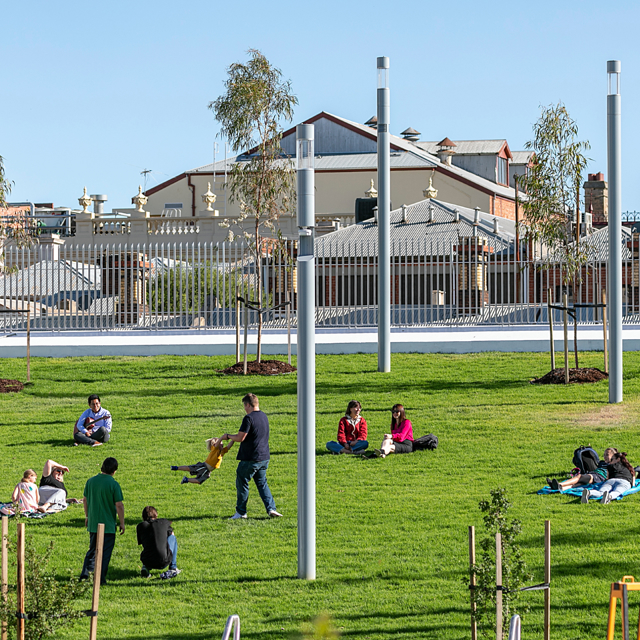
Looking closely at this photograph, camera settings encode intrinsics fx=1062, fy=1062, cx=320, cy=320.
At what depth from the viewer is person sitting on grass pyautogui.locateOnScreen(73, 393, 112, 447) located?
15.6m

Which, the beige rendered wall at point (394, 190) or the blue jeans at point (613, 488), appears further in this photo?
the beige rendered wall at point (394, 190)

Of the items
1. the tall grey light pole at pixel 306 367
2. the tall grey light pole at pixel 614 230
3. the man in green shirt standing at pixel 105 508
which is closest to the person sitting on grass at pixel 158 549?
the man in green shirt standing at pixel 105 508

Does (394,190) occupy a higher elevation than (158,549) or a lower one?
higher

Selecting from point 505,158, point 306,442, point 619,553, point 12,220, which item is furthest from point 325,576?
point 505,158

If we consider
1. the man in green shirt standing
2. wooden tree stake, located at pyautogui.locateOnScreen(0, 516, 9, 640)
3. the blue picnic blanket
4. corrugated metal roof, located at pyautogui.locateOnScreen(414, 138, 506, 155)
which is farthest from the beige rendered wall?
wooden tree stake, located at pyautogui.locateOnScreen(0, 516, 9, 640)

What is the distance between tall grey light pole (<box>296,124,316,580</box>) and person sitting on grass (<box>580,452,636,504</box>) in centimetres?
387

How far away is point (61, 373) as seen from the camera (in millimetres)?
22109

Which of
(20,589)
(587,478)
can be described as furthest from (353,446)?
(20,589)

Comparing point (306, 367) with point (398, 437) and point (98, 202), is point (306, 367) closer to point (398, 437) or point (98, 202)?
point (398, 437)

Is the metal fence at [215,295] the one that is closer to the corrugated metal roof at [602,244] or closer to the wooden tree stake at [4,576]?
the corrugated metal roof at [602,244]

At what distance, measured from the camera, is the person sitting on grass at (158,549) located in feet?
32.1

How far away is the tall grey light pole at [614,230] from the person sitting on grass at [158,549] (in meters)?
9.53

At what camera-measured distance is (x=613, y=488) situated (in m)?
12.2

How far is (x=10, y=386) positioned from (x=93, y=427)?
5.19m
